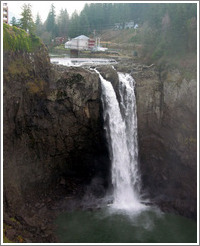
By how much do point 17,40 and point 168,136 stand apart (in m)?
15.4

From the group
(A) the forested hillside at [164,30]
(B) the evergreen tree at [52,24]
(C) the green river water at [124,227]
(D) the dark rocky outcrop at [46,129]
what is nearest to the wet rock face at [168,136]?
(C) the green river water at [124,227]

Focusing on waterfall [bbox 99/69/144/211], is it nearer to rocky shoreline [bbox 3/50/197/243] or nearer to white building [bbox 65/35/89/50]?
rocky shoreline [bbox 3/50/197/243]

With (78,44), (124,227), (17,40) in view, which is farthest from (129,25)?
(124,227)

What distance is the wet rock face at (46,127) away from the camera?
1759 centimetres

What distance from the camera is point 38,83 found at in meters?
19.5

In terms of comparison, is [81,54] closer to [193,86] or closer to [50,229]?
[193,86]

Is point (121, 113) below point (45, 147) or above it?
above

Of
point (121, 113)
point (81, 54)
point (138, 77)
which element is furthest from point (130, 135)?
point (81, 54)

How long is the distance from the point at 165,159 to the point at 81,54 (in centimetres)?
1899

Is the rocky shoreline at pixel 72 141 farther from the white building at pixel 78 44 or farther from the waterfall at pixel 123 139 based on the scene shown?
the white building at pixel 78 44

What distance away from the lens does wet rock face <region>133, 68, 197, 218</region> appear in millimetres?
21828

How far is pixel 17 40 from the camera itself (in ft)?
58.2

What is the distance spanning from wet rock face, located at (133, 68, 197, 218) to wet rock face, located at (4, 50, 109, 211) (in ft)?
14.7

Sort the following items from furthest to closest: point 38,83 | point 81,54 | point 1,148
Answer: point 81,54
point 38,83
point 1,148
